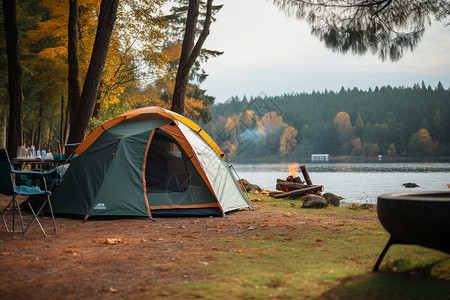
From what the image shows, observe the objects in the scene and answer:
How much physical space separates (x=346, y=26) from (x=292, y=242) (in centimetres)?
483

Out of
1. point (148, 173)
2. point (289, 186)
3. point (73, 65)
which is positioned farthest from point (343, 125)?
point (148, 173)

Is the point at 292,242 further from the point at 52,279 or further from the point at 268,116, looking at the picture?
the point at 268,116

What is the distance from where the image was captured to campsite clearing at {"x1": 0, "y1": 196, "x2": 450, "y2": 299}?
3.03 metres

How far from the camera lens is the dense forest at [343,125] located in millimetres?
67188

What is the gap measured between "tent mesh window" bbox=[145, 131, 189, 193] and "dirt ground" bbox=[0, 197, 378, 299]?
761mm

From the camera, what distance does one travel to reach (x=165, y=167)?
25.1ft

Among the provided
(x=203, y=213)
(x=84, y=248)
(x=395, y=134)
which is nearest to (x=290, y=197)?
(x=203, y=213)

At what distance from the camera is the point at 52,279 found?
3.39 metres

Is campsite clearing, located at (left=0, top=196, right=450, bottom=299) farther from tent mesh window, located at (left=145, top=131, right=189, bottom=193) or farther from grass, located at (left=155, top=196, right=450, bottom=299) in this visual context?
tent mesh window, located at (left=145, top=131, right=189, bottom=193)

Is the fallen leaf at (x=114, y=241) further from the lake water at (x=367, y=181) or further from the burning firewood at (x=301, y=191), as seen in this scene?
the lake water at (x=367, y=181)

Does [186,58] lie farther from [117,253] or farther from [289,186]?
[117,253]

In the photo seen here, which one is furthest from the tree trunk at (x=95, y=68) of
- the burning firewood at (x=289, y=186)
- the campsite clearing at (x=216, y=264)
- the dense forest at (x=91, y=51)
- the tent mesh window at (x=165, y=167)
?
the burning firewood at (x=289, y=186)

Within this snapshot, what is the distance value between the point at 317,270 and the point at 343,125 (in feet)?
254

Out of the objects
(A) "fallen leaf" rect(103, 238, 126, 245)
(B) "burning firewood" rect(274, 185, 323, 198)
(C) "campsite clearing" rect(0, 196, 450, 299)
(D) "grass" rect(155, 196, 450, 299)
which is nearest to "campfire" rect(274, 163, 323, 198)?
(B) "burning firewood" rect(274, 185, 323, 198)
